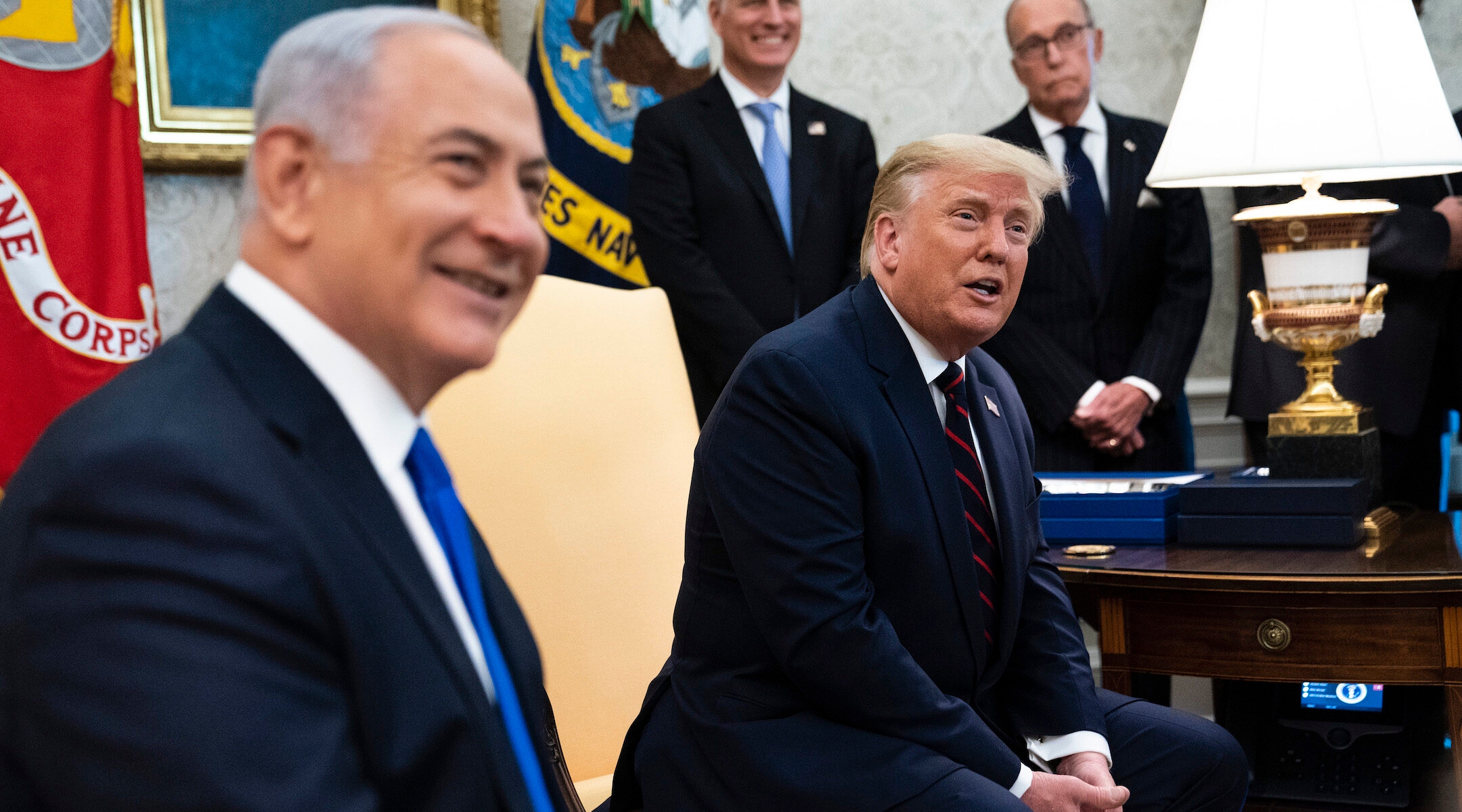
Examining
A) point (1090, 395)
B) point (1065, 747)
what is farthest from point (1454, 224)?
point (1065, 747)

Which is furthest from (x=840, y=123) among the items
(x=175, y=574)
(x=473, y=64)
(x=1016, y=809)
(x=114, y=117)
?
(x=175, y=574)

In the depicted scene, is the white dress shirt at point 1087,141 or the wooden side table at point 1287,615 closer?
the wooden side table at point 1287,615

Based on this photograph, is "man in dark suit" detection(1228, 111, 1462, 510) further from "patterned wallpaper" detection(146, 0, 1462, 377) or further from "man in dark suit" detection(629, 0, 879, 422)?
"man in dark suit" detection(629, 0, 879, 422)

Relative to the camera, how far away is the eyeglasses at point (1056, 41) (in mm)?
3127

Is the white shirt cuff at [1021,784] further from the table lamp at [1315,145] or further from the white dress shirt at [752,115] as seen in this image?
the white dress shirt at [752,115]

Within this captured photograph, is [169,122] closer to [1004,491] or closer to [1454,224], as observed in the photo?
[1004,491]

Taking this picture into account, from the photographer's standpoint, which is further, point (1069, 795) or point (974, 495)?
point (974, 495)

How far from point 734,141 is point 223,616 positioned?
252 centimetres

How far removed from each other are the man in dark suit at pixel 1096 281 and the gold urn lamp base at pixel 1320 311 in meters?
0.51

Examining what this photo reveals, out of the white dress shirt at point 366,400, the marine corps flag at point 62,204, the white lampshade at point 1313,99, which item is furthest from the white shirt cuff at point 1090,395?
the white dress shirt at point 366,400

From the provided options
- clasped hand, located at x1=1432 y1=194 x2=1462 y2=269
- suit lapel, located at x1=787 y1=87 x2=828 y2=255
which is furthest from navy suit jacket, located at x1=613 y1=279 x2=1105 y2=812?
clasped hand, located at x1=1432 y1=194 x2=1462 y2=269

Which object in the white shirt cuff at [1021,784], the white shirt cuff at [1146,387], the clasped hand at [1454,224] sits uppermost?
the clasped hand at [1454,224]

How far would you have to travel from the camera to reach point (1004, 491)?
185 centimetres

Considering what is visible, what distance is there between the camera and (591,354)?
1937 mm
